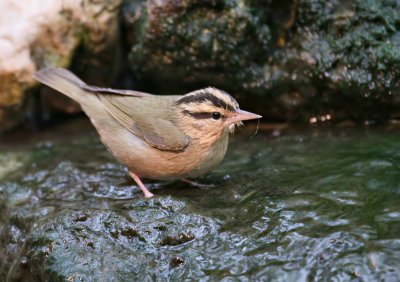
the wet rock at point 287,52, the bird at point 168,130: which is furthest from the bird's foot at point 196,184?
the wet rock at point 287,52

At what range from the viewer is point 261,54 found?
24.8 ft

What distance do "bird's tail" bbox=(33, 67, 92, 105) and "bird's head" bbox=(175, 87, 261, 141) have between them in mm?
1421

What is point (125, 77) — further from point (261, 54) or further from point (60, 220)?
point (60, 220)

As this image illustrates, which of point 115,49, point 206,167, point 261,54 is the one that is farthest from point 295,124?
point 115,49

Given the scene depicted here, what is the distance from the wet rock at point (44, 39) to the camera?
300 inches

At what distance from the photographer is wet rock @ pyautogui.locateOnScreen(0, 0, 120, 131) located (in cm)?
761

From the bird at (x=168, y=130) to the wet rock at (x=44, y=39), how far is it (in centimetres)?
173

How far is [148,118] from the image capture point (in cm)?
629

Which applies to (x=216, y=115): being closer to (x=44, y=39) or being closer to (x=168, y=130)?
(x=168, y=130)

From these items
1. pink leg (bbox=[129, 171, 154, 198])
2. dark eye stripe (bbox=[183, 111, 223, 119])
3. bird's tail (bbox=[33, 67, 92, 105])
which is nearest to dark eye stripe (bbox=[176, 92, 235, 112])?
dark eye stripe (bbox=[183, 111, 223, 119])

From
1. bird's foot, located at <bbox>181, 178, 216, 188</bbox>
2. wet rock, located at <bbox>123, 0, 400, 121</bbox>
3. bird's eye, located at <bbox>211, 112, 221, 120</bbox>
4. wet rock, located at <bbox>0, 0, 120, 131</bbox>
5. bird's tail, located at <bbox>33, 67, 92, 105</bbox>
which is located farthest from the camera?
wet rock, located at <bbox>0, 0, 120, 131</bbox>

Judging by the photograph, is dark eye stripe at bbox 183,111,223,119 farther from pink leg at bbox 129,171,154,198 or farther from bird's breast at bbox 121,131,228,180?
pink leg at bbox 129,171,154,198

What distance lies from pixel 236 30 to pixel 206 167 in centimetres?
220

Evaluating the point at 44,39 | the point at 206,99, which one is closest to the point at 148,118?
the point at 206,99
